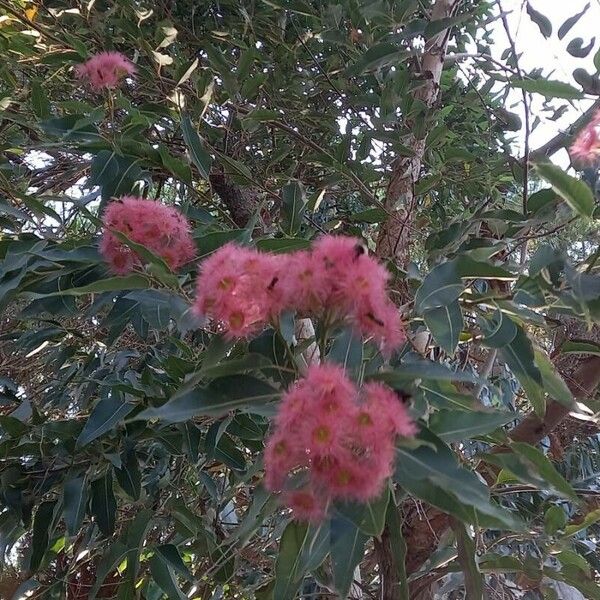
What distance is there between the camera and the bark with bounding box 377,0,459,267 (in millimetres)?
1470

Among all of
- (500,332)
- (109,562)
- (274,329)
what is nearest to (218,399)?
(274,329)

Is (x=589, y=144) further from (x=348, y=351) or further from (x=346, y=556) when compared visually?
(x=346, y=556)

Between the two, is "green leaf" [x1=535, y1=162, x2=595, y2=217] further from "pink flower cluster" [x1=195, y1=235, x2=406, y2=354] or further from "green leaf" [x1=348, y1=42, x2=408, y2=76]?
"green leaf" [x1=348, y1=42, x2=408, y2=76]

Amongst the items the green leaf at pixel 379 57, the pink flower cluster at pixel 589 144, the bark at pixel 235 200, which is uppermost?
the pink flower cluster at pixel 589 144

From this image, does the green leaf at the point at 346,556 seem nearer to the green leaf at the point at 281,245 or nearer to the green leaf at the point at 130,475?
the green leaf at the point at 281,245

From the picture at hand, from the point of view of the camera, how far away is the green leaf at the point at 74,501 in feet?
3.45

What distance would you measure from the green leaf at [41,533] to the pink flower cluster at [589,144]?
3.23 ft

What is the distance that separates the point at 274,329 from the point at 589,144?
1.48ft

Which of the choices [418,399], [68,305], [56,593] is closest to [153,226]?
[68,305]

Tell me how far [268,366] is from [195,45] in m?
1.63

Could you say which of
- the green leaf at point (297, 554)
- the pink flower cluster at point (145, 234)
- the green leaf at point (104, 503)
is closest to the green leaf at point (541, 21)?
the pink flower cluster at point (145, 234)

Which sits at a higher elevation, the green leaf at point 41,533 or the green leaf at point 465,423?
the green leaf at point 465,423

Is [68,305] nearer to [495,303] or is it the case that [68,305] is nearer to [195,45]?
[495,303]

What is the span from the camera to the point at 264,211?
184cm
